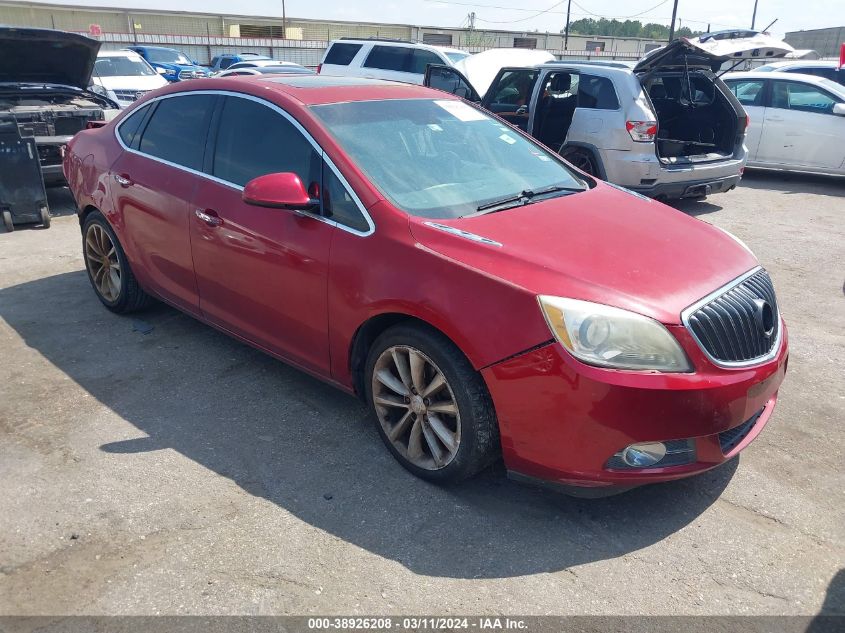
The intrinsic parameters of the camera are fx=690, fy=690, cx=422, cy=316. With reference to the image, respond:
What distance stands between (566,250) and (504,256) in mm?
314

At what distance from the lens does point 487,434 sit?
9.78 feet

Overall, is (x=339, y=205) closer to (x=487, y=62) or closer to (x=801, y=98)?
(x=801, y=98)

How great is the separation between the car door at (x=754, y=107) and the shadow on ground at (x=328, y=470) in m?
9.03

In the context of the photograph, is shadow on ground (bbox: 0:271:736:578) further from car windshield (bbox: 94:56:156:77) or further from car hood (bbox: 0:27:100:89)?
car windshield (bbox: 94:56:156:77)

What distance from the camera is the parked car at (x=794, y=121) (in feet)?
33.5

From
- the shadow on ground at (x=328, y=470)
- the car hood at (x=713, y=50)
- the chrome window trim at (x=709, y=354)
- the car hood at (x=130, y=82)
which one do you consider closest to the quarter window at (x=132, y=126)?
the shadow on ground at (x=328, y=470)

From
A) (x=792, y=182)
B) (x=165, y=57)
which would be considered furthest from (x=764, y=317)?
(x=165, y=57)

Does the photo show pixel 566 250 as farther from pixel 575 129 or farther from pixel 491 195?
pixel 575 129

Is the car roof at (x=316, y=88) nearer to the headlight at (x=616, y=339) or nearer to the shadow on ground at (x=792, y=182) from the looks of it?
the headlight at (x=616, y=339)

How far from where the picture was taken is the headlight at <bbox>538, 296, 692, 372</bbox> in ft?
8.76

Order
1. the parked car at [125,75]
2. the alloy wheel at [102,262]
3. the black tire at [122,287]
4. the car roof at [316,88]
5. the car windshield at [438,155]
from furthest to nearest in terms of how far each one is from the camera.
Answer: the parked car at [125,75] → the alloy wheel at [102,262] → the black tire at [122,287] → the car roof at [316,88] → the car windshield at [438,155]

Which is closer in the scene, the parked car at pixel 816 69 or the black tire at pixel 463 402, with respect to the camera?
the black tire at pixel 463 402

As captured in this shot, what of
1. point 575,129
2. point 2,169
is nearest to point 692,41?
point 575,129

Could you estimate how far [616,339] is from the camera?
2.68m
